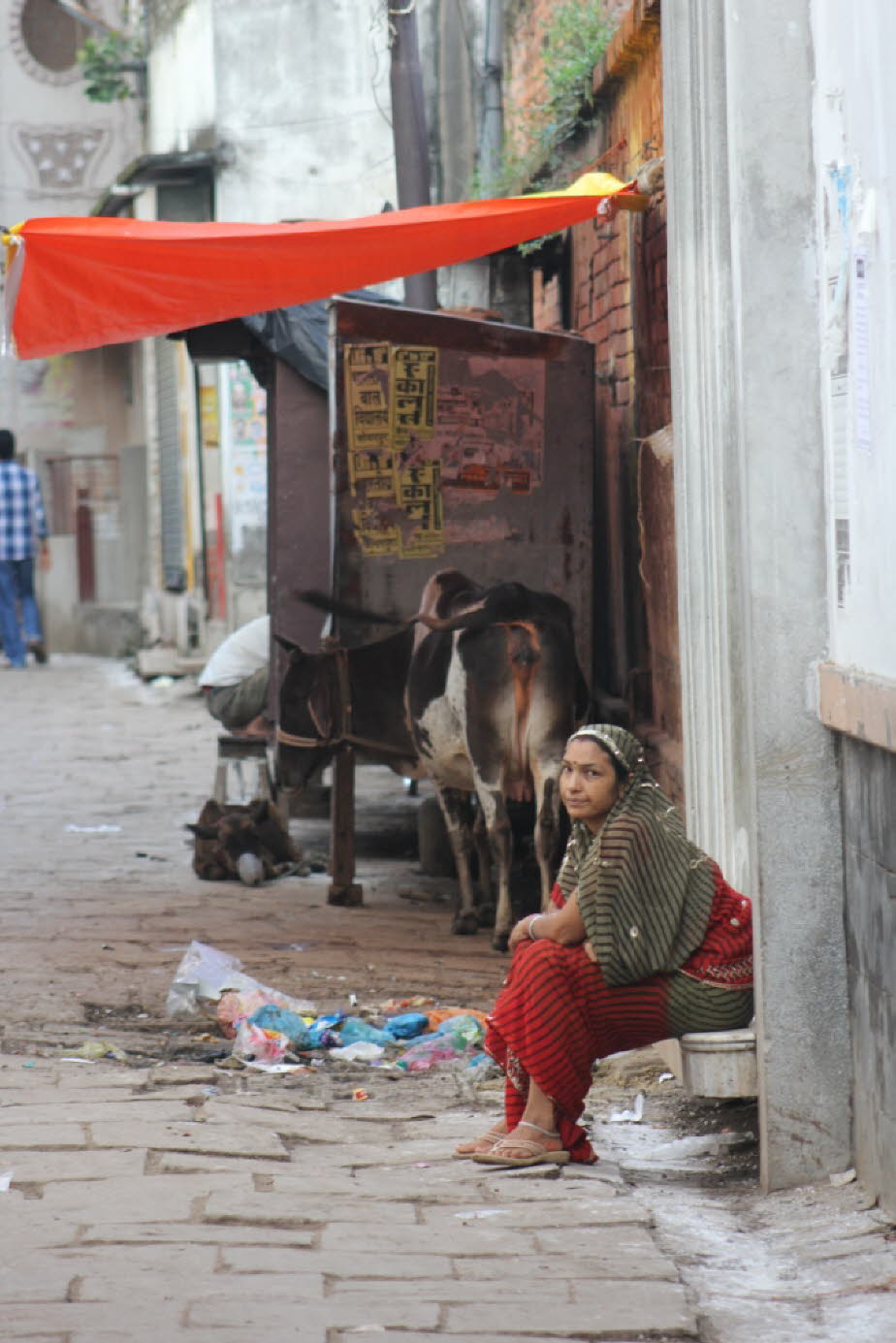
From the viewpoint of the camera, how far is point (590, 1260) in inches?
149

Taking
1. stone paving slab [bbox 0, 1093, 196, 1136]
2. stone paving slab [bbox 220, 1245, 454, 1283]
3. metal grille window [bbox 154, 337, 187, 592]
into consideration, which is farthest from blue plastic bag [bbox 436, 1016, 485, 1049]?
metal grille window [bbox 154, 337, 187, 592]

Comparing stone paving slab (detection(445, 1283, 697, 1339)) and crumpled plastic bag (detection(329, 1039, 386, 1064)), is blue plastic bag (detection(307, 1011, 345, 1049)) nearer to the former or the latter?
crumpled plastic bag (detection(329, 1039, 386, 1064))

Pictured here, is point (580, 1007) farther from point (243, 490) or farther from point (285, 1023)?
point (243, 490)

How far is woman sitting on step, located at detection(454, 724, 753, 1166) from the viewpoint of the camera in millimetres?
4375

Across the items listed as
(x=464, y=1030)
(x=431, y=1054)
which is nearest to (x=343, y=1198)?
(x=431, y=1054)

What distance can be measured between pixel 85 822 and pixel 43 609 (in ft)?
38.9

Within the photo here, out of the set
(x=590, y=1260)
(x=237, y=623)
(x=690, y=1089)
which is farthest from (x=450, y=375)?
(x=237, y=623)

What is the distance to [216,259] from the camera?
22.1 ft

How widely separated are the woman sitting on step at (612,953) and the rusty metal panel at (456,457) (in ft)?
12.0

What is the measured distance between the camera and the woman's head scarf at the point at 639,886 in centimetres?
436

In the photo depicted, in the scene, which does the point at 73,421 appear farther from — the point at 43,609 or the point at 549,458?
the point at 549,458

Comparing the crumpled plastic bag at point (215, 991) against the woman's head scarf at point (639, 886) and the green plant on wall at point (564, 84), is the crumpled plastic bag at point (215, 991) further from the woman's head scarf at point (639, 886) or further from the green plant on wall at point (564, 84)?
the green plant on wall at point (564, 84)

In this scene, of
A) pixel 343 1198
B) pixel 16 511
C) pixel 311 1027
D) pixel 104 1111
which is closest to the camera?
pixel 343 1198

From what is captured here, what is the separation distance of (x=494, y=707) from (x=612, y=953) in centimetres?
309
